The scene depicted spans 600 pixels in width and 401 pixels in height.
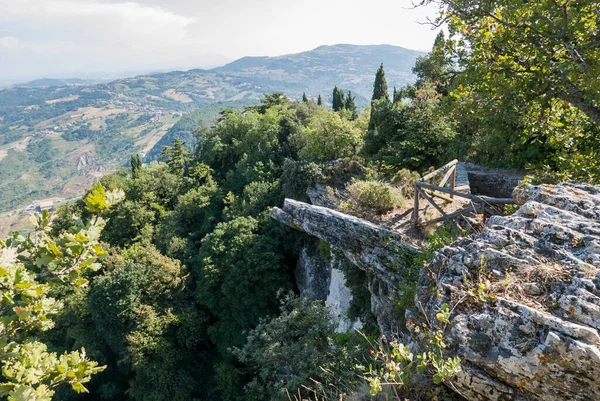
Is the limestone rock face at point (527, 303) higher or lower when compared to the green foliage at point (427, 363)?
higher

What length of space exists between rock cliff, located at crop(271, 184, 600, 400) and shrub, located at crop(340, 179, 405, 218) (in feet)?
20.0

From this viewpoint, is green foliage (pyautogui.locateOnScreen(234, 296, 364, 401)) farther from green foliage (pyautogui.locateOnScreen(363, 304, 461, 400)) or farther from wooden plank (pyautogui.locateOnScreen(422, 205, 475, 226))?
green foliage (pyautogui.locateOnScreen(363, 304, 461, 400))

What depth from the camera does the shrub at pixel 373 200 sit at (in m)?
11.7

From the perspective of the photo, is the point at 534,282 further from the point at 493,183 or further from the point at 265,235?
the point at 265,235

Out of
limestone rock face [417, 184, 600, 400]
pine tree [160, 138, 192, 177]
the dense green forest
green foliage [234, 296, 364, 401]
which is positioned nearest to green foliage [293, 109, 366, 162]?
the dense green forest

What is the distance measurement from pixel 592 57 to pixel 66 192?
787 ft

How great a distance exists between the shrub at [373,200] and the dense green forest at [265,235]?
58mm

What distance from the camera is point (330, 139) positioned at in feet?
75.5

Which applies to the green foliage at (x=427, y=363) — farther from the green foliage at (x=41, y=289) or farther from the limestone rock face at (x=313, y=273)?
the limestone rock face at (x=313, y=273)

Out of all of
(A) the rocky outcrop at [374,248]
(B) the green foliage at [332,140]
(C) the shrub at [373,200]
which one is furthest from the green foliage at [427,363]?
(B) the green foliage at [332,140]

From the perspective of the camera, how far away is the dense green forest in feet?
13.0

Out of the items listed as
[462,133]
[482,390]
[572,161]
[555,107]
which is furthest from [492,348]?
[462,133]

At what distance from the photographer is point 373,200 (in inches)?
466

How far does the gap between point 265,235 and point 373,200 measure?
1193 cm
